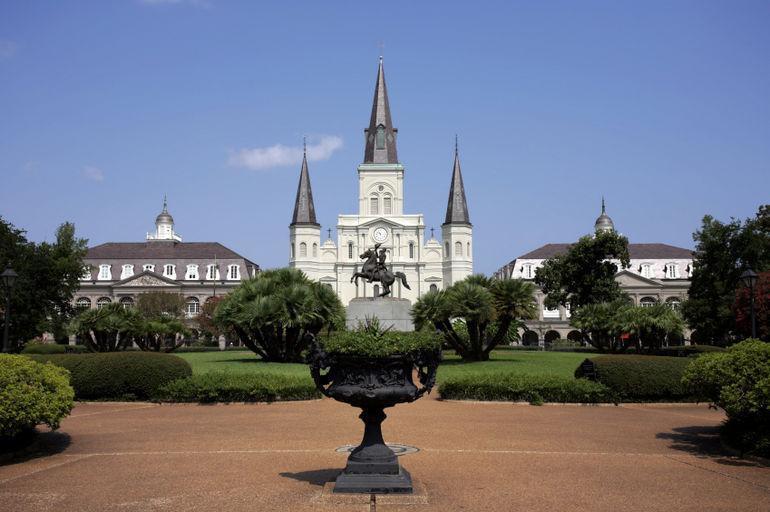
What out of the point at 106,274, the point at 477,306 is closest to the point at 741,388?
the point at 477,306

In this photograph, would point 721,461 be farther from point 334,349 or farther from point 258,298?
point 258,298

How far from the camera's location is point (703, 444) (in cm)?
1259

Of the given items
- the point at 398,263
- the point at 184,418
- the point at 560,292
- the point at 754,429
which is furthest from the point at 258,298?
the point at 398,263

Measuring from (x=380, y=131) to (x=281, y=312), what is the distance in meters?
69.1

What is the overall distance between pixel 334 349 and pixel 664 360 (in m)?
13.8

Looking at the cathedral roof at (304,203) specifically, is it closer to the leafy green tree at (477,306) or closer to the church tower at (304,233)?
the church tower at (304,233)

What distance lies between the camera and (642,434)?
13.8 meters

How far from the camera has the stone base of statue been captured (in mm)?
31828

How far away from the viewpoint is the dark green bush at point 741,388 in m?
11.1

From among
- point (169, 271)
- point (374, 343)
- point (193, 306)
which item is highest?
point (169, 271)

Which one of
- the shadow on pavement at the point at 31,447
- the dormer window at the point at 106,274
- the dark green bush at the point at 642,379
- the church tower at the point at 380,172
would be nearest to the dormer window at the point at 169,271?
the dormer window at the point at 106,274

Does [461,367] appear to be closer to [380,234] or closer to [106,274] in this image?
[380,234]

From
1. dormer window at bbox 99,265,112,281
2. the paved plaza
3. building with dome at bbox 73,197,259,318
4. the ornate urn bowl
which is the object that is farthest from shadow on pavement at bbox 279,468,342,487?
dormer window at bbox 99,265,112,281

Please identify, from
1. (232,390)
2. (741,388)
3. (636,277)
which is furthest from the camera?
(636,277)
